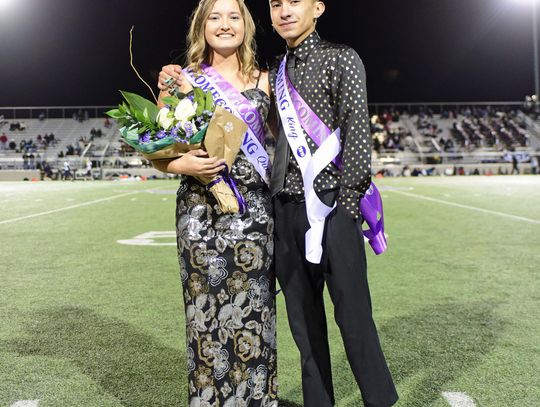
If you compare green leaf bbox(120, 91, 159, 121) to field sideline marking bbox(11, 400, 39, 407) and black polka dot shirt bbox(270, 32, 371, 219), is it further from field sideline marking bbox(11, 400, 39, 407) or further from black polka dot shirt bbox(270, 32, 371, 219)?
field sideline marking bbox(11, 400, 39, 407)

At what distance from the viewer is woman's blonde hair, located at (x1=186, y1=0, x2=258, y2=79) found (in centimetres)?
224

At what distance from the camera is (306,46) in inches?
82.8

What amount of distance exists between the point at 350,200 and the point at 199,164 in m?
0.52

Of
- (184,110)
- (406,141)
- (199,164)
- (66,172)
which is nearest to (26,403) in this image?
(199,164)

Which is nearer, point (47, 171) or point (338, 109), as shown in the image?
point (338, 109)

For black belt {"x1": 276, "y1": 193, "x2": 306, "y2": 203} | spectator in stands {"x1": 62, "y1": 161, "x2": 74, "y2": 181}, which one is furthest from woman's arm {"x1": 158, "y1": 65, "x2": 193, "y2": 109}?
spectator in stands {"x1": 62, "y1": 161, "x2": 74, "y2": 181}

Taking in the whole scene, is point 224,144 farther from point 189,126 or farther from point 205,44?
point 205,44

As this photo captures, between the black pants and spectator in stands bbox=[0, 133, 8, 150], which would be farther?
spectator in stands bbox=[0, 133, 8, 150]

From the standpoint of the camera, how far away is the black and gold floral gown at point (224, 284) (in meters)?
2.10

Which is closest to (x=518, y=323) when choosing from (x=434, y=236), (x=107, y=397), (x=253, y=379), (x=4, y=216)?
(x=253, y=379)

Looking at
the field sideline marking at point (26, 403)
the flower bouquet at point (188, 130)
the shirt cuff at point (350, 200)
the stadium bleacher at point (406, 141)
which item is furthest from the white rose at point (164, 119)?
the stadium bleacher at point (406, 141)

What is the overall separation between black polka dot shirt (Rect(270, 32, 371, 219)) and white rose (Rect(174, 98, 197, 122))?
362mm

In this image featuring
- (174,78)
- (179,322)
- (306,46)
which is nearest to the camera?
(306,46)

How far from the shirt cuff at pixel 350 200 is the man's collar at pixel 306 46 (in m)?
0.51
